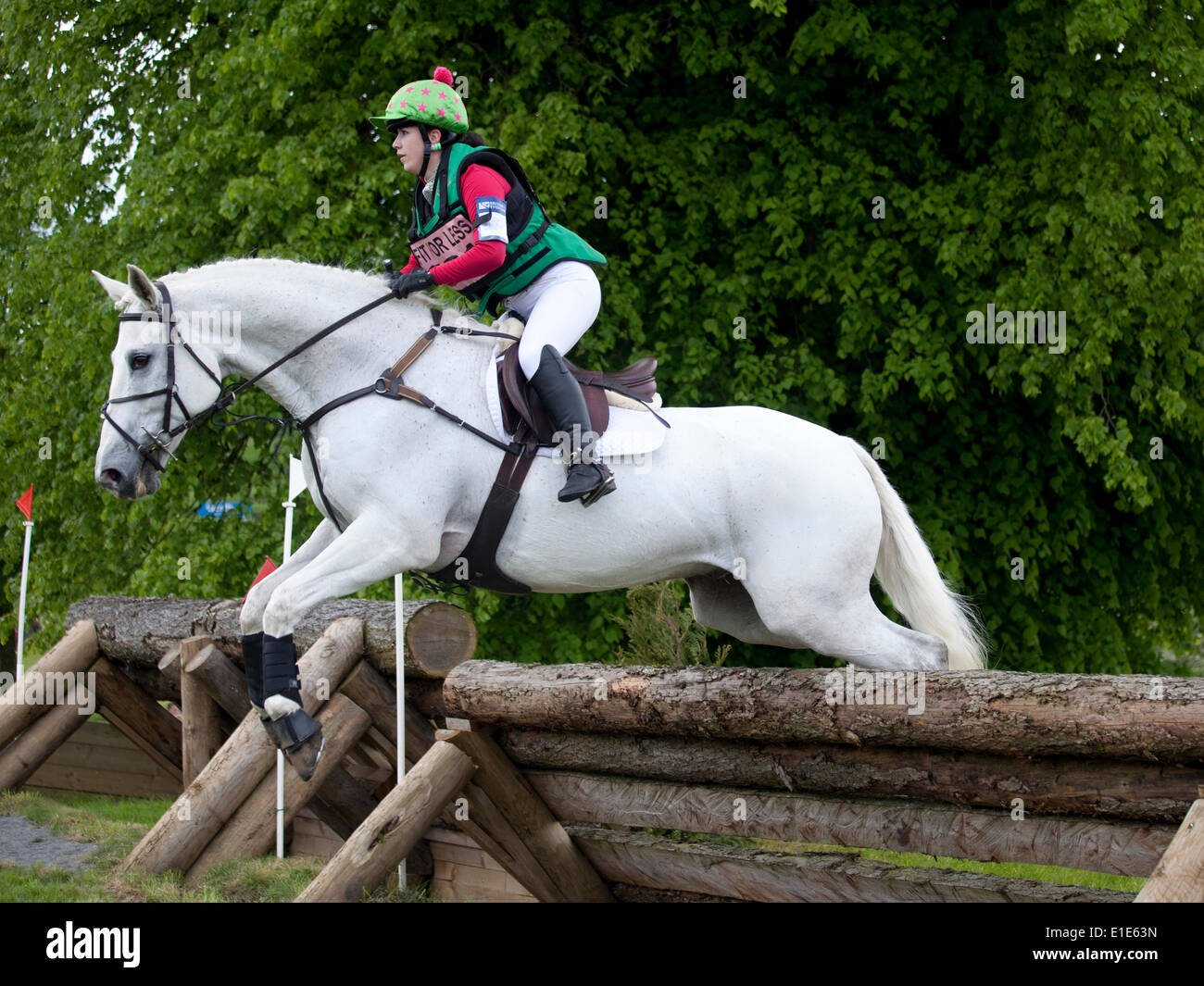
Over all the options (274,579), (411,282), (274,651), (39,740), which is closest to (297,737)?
(274,651)

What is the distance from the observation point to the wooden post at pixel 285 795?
6258 millimetres

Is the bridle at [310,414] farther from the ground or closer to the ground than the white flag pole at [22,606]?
farther from the ground

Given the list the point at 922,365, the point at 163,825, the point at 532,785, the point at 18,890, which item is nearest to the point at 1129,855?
the point at 532,785

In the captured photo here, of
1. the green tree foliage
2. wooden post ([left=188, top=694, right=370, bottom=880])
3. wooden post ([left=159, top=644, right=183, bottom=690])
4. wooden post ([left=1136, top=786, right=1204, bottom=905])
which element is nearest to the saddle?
wooden post ([left=1136, top=786, right=1204, bottom=905])

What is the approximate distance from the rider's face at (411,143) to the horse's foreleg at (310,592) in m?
1.29

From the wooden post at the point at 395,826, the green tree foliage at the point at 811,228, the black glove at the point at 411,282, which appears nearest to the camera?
the black glove at the point at 411,282

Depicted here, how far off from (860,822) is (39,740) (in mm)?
5671

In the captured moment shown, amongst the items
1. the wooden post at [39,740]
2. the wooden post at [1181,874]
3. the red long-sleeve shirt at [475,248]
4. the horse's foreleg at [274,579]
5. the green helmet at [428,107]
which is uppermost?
the green helmet at [428,107]

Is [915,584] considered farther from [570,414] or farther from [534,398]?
[534,398]

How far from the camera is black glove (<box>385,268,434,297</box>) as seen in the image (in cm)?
467

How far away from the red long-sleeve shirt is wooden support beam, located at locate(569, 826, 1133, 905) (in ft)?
7.93

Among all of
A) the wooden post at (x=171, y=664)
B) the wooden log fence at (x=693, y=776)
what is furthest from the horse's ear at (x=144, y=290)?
the wooden post at (x=171, y=664)

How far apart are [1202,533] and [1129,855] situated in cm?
812

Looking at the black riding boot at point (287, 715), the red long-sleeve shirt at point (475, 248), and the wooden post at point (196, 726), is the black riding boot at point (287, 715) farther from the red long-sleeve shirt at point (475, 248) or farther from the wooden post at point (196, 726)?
the wooden post at point (196, 726)
